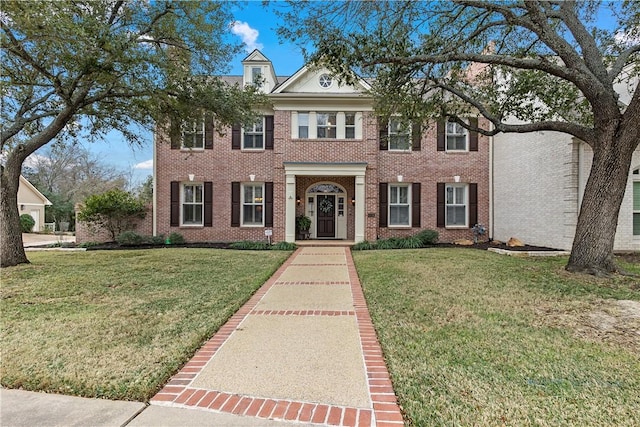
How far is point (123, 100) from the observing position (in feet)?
29.9

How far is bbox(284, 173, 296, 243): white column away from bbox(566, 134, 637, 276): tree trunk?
907 cm

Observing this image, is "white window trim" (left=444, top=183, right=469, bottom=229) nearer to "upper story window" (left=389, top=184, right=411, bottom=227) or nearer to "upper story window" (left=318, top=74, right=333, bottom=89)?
"upper story window" (left=389, top=184, right=411, bottom=227)

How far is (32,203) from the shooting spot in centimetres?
2878

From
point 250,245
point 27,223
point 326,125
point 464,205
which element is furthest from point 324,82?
point 27,223

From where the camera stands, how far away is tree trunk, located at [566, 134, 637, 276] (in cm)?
689

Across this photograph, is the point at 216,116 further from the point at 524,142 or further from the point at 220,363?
the point at 524,142

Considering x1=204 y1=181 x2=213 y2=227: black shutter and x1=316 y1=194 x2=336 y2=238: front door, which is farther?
x1=316 y1=194 x2=336 y2=238: front door

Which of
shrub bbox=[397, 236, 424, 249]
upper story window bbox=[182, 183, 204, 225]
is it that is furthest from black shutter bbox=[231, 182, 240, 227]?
shrub bbox=[397, 236, 424, 249]

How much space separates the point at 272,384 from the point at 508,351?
223 centimetres

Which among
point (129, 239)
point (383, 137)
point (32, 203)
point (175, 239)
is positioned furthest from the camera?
point (32, 203)

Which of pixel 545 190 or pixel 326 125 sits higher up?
pixel 326 125

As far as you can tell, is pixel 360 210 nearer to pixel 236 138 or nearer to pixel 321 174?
pixel 321 174

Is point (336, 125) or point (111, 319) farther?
point (336, 125)

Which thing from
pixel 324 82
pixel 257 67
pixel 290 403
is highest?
pixel 257 67
